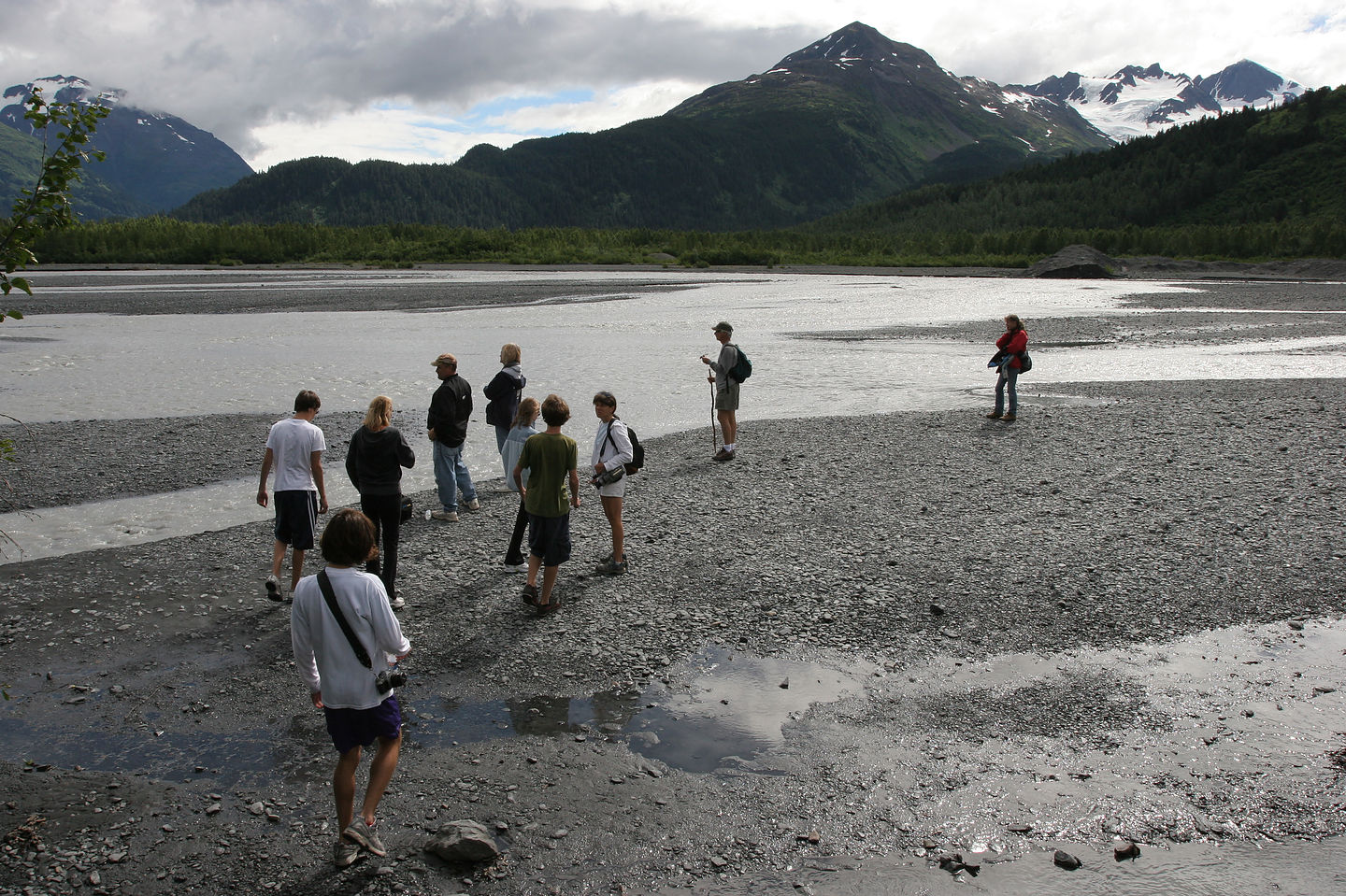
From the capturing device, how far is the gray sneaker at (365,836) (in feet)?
16.0

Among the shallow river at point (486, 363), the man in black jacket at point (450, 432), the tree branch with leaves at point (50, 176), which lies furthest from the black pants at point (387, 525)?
the tree branch with leaves at point (50, 176)

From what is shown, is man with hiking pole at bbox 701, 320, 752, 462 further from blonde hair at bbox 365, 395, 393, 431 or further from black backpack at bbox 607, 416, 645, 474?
blonde hair at bbox 365, 395, 393, 431

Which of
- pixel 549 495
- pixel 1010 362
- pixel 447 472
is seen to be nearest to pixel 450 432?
pixel 447 472

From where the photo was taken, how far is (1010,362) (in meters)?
16.4

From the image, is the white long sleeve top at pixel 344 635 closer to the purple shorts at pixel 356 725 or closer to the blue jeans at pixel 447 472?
the purple shorts at pixel 356 725

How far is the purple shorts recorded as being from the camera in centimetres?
489

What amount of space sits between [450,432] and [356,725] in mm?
5956

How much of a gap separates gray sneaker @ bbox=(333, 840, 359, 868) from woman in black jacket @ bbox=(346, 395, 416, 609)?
10.9 feet

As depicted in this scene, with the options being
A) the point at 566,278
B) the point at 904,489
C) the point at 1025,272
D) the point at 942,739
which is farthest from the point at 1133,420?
the point at 1025,272

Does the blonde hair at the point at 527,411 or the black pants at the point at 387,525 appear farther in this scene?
the blonde hair at the point at 527,411

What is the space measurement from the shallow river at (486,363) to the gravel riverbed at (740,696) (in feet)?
7.45

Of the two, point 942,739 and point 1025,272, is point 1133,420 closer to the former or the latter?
point 942,739

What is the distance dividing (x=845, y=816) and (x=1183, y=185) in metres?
157

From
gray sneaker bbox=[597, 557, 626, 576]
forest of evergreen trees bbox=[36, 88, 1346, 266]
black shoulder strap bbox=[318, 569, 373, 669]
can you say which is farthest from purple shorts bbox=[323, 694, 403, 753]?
forest of evergreen trees bbox=[36, 88, 1346, 266]
